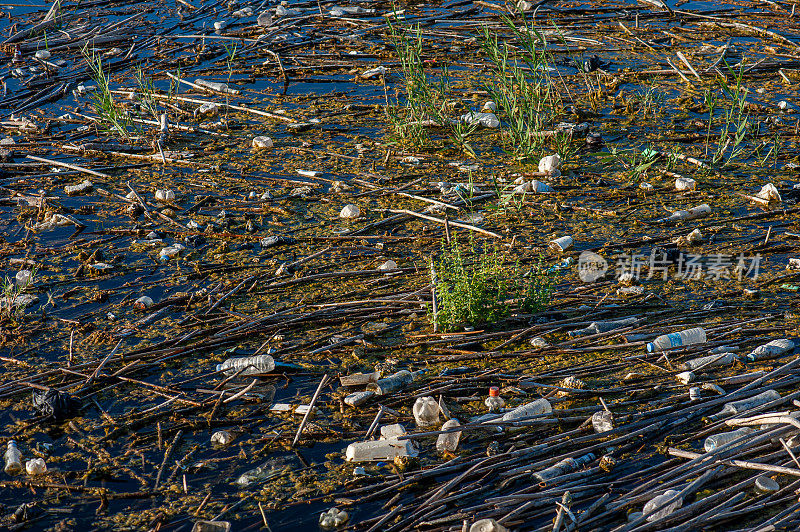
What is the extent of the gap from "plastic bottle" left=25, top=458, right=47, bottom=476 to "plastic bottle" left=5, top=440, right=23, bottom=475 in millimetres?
43

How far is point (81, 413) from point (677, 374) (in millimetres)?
2455

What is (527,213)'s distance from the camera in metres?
4.52

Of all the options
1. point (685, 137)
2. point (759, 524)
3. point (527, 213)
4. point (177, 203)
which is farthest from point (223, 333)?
point (685, 137)

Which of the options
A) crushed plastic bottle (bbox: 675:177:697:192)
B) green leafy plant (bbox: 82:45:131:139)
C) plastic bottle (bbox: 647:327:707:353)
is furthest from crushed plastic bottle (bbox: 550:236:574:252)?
green leafy plant (bbox: 82:45:131:139)

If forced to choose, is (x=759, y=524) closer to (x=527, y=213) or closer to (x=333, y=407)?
(x=333, y=407)

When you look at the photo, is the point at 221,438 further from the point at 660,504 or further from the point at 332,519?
the point at 660,504

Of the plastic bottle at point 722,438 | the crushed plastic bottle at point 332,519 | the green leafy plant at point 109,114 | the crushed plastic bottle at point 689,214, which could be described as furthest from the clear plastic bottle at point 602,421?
the green leafy plant at point 109,114

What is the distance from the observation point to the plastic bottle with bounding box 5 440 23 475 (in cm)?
277

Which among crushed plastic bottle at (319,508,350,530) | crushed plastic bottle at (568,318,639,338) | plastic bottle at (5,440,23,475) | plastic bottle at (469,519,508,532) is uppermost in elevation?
plastic bottle at (469,519,508,532)

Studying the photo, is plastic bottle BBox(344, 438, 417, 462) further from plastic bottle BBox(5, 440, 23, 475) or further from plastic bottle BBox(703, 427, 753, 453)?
plastic bottle BBox(5, 440, 23, 475)

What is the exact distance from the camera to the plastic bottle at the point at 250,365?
321 centimetres

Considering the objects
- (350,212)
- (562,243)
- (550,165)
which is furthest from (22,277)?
(550,165)

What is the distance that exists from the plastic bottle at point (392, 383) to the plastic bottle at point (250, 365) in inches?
18.1

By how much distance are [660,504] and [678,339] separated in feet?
3.36
